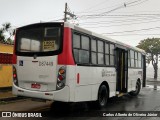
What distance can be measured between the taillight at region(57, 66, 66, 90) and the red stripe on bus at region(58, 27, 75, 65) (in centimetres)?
21

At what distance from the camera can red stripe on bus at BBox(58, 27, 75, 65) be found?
26.9ft

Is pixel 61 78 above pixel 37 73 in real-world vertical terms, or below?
below

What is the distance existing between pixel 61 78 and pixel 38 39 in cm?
161

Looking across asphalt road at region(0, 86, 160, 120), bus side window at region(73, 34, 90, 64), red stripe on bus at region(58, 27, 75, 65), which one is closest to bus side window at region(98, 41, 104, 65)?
bus side window at region(73, 34, 90, 64)

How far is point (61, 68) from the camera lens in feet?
27.0

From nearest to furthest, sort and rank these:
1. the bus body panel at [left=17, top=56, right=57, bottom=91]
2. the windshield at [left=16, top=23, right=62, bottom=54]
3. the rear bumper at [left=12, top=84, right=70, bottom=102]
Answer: the rear bumper at [left=12, top=84, right=70, bottom=102], the bus body panel at [left=17, top=56, right=57, bottom=91], the windshield at [left=16, top=23, right=62, bottom=54]

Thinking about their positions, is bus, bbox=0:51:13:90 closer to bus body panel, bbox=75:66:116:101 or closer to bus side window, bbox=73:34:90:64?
bus body panel, bbox=75:66:116:101

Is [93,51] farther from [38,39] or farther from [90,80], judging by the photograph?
[38,39]

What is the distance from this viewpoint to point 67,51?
8242 mm

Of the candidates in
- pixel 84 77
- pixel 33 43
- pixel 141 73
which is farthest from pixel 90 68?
pixel 141 73

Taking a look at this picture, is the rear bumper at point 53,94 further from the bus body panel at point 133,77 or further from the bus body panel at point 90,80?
the bus body panel at point 133,77

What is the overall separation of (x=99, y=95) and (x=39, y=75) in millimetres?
2734

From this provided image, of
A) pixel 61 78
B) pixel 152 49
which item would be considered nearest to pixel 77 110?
pixel 61 78

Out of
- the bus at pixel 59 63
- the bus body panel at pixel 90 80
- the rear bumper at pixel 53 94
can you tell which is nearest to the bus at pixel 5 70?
the bus at pixel 59 63
